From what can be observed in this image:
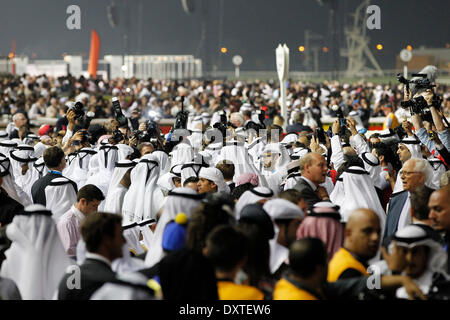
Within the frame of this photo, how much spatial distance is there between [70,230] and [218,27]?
7477 cm

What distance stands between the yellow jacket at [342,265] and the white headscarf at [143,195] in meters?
3.25

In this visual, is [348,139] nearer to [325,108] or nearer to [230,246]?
[230,246]

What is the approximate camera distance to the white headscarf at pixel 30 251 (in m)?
4.71

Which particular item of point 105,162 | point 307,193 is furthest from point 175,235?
point 105,162

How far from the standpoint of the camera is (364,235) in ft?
14.2

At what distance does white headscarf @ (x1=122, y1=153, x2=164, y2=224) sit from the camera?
290 inches

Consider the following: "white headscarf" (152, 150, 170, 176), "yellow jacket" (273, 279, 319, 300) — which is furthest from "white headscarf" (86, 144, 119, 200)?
"yellow jacket" (273, 279, 319, 300)

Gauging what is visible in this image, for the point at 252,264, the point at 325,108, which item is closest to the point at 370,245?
the point at 252,264

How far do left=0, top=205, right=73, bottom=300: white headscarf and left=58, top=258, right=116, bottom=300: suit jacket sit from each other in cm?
60

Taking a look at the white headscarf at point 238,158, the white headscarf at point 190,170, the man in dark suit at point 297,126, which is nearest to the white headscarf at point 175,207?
the white headscarf at point 190,170

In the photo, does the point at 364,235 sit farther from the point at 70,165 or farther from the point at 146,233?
the point at 70,165

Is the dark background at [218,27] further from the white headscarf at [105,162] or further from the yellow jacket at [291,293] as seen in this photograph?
the yellow jacket at [291,293]

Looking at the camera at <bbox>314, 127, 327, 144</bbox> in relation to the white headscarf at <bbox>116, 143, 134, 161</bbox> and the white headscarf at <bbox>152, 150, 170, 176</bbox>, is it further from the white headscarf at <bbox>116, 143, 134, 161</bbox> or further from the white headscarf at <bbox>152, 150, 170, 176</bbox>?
the white headscarf at <bbox>116, 143, 134, 161</bbox>

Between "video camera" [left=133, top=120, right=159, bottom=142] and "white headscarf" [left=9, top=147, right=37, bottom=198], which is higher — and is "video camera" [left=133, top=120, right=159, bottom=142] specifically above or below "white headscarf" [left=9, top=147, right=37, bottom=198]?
above
